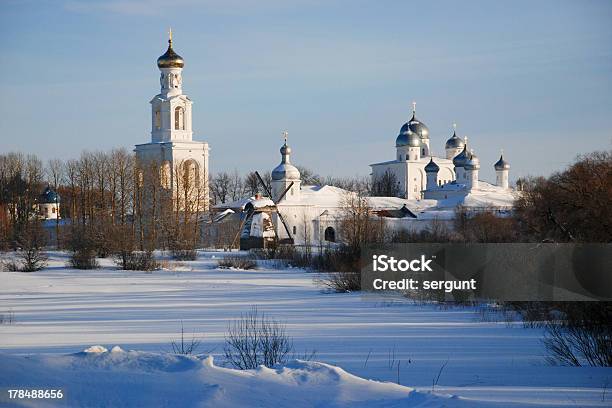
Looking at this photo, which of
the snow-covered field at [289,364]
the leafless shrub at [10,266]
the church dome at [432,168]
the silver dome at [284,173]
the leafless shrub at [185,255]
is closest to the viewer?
the snow-covered field at [289,364]

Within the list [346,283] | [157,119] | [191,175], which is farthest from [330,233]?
[346,283]

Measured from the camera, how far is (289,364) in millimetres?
8672

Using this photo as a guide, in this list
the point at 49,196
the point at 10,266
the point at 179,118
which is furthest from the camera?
the point at 49,196

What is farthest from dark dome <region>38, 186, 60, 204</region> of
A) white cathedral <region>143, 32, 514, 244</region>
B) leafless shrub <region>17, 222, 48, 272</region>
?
leafless shrub <region>17, 222, 48, 272</region>

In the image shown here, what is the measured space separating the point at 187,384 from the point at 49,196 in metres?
60.3

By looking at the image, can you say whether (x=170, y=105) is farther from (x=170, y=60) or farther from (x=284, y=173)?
(x=284, y=173)

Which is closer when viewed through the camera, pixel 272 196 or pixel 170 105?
pixel 170 105

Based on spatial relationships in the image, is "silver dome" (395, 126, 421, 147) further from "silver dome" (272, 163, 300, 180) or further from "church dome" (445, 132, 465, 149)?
"silver dome" (272, 163, 300, 180)

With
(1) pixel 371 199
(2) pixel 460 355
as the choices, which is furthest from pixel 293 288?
(1) pixel 371 199

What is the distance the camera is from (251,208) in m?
49.9

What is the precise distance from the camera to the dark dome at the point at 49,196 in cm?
6341

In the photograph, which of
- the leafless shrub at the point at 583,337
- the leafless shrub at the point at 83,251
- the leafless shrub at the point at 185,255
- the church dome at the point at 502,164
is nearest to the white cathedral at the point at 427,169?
the church dome at the point at 502,164

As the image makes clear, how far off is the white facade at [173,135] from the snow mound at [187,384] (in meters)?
44.8

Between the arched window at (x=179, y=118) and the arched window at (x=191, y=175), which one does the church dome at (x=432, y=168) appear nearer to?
the arched window at (x=191, y=175)
